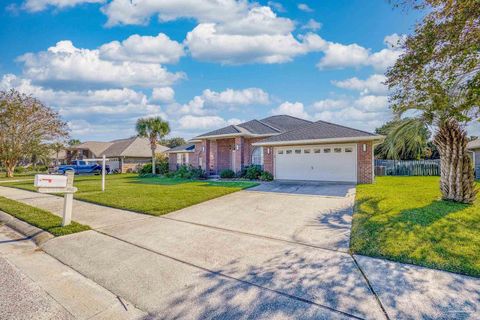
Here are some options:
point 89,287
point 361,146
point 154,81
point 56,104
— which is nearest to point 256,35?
point 361,146

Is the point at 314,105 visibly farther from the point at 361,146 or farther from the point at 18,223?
the point at 18,223

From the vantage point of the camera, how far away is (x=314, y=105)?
2197cm

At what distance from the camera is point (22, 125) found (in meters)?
28.6

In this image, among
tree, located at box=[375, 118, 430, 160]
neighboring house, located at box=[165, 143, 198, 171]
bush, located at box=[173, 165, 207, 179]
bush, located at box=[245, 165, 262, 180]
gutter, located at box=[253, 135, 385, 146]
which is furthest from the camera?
neighboring house, located at box=[165, 143, 198, 171]

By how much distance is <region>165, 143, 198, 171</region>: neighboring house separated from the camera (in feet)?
82.3

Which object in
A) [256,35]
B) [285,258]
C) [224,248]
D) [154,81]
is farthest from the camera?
[154,81]

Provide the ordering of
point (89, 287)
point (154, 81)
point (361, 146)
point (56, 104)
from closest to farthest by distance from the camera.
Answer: point (89, 287) < point (361, 146) < point (154, 81) < point (56, 104)

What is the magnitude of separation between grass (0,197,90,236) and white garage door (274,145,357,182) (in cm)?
1213

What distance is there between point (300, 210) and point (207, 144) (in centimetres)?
1449

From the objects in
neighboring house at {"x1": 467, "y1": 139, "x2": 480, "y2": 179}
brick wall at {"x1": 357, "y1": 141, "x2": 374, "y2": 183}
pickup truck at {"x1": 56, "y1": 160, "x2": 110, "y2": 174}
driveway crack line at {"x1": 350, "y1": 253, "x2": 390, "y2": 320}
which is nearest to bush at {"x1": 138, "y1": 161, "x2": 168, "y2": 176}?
pickup truck at {"x1": 56, "y1": 160, "x2": 110, "y2": 174}

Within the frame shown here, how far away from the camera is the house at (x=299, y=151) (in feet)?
46.3

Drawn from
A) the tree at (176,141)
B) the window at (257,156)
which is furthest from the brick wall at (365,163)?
the tree at (176,141)

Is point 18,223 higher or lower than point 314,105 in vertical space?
lower

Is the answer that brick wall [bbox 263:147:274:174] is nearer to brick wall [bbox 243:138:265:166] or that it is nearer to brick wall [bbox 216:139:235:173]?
brick wall [bbox 243:138:265:166]
